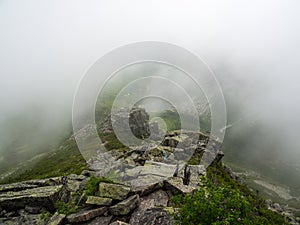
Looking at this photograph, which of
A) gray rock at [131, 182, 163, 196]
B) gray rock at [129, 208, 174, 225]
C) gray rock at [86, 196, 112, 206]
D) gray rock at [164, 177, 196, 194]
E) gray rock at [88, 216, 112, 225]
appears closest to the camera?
gray rock at [129, 208, 174, 225]

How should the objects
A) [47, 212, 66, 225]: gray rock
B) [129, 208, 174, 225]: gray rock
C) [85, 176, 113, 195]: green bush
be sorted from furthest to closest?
[85, 176, 113, 195]: green bush < [47, 212, 66, 225]: gray rock < [129, 208, 174, 225]: gray rock

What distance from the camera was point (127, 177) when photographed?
93.7 ft

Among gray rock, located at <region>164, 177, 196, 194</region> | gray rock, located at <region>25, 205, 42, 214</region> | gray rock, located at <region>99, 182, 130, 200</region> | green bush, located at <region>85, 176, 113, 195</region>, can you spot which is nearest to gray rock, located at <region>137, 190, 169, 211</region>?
gray rock, located at <region>164, 177, 196, 194</region>

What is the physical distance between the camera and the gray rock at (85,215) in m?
21.5

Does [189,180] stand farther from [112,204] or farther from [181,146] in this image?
[181,146]

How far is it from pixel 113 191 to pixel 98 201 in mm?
1553

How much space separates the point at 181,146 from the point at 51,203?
94.2 ft

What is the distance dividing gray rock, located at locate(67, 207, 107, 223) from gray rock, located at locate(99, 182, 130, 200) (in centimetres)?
141

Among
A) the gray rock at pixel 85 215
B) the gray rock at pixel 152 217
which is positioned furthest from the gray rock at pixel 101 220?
the gray rock at pixel 152 217

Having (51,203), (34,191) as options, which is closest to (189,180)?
(51,203)

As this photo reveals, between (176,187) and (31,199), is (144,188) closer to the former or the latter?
(176,187)

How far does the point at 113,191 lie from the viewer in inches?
922

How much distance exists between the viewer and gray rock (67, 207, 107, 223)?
2153 centimetres

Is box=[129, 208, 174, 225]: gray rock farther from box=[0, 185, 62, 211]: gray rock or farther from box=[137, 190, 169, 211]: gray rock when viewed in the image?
box=[0, 185, 62, 211]: gray rock
